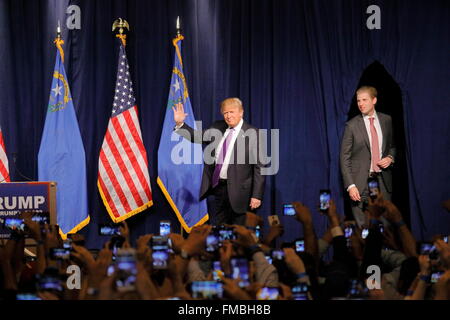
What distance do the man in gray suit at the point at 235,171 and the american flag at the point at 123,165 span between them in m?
0.99

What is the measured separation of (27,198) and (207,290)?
346 cm

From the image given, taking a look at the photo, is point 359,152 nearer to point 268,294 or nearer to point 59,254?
point 59,254

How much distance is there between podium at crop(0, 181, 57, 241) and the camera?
5.15 m

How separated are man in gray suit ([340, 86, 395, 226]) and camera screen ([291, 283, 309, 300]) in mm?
3634

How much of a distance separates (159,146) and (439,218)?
2.97 m

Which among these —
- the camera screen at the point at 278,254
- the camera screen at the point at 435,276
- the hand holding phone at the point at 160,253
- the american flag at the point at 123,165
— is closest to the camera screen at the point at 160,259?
the hand holding phone at the point at 160,253

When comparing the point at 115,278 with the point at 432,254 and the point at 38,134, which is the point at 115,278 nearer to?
the point at 432,254

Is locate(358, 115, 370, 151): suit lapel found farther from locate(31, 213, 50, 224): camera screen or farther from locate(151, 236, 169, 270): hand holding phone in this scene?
locate(151, 236, 169, 270): hand holding phone

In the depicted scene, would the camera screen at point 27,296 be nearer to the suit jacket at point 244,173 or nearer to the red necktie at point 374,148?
the suit jacket at point 244,173

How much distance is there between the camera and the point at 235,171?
543cm

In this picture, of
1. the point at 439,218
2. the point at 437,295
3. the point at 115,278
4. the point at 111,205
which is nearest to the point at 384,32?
the point at 439,218

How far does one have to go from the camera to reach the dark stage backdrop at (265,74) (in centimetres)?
626

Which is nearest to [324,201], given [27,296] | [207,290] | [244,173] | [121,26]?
[207,290]

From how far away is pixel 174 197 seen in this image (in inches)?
252
